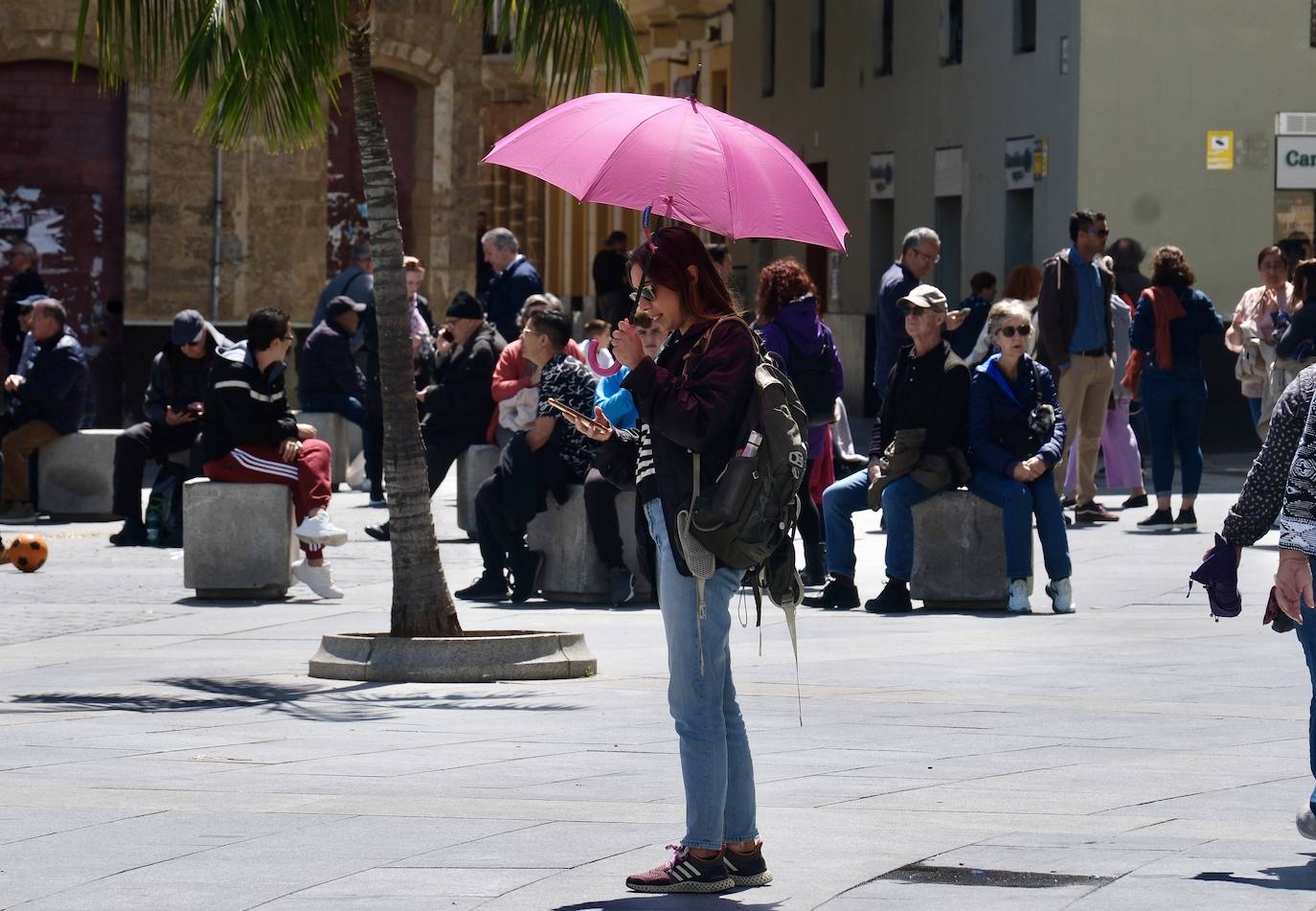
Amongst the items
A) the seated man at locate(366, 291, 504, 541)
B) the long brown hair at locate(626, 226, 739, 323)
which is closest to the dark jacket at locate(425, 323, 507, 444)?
the seated man at locate(366, 291, 504, 541)

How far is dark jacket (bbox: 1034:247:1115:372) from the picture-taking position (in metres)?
18.6

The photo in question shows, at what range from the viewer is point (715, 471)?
22.6ft

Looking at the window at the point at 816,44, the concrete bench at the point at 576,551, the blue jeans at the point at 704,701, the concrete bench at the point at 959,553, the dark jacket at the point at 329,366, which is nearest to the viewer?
the blue jeans at the point at 704,701

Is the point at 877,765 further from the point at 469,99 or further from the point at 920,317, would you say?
the point at 469,99

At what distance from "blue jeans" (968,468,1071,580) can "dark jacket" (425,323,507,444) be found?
3997 mm

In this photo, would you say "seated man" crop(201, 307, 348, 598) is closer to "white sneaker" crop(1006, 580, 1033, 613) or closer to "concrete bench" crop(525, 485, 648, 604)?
"concrete bench" crop(525, 485, 648, 604)

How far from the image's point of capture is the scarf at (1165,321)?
725 inches

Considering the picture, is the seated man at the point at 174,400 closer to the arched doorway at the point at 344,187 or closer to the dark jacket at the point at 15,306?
the dark jacket at the point at 15,306

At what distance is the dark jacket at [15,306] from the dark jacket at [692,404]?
1590 cm

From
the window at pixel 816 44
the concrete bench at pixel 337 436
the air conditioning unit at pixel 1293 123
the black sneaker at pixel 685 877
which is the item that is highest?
the window at pixel 816 44

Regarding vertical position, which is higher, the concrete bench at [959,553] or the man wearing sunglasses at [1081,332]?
the man wearing sunglasses at [1081,332]

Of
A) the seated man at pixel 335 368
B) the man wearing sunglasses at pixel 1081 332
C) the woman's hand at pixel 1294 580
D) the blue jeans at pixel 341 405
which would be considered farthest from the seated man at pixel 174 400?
the woman's hand at pixel 1294 580

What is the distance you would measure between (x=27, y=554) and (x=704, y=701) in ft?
31.2

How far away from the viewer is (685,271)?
274 inches
